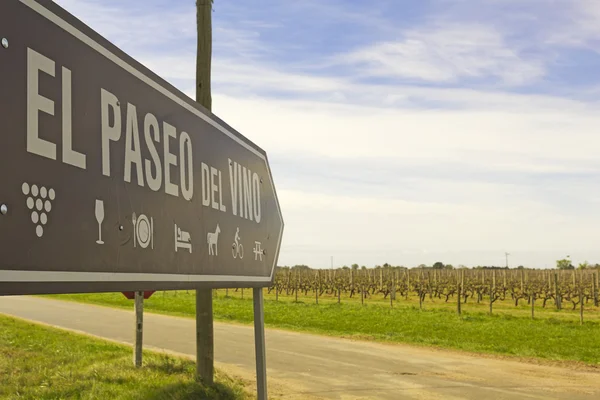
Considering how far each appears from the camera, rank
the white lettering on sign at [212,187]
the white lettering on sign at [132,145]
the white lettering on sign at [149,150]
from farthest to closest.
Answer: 1. the white lettering on sign at [212,187]
2. the white lettering on sign at [149,150]
3. the white lettering on sign at [132,145]

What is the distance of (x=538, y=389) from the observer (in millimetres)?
11039

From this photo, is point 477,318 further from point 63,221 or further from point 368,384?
point 63,221

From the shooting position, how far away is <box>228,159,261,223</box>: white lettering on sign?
4559 mm

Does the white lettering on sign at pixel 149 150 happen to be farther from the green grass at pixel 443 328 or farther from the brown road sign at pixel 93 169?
the green grass at pixel 443 328

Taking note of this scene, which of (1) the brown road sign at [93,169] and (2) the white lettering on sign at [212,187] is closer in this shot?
(1) the brown road sign at [93,169]

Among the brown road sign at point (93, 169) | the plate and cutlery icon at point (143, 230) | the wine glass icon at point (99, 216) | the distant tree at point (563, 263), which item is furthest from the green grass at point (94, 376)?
the distant tree at point (563, 263)

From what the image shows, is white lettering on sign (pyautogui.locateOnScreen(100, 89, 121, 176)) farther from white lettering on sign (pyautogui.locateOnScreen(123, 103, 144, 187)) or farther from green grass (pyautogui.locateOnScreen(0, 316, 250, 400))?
green grass (pyautogui.locateOnScreen(0, 316, 250, 400))

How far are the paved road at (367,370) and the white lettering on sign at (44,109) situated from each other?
8218mm

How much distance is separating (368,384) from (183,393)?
4116 millimetres

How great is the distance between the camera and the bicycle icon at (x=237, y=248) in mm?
4496

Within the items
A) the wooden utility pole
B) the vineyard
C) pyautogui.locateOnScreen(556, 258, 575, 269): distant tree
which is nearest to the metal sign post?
the wooden utility pole

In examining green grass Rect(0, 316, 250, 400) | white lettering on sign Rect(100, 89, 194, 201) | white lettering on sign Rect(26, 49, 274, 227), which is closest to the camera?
white lettering on sign Rect(26, 49, 274, 227)

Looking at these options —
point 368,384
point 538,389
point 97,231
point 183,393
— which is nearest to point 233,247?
point 97,231

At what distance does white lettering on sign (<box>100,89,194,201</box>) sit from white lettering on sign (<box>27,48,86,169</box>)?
249mm
